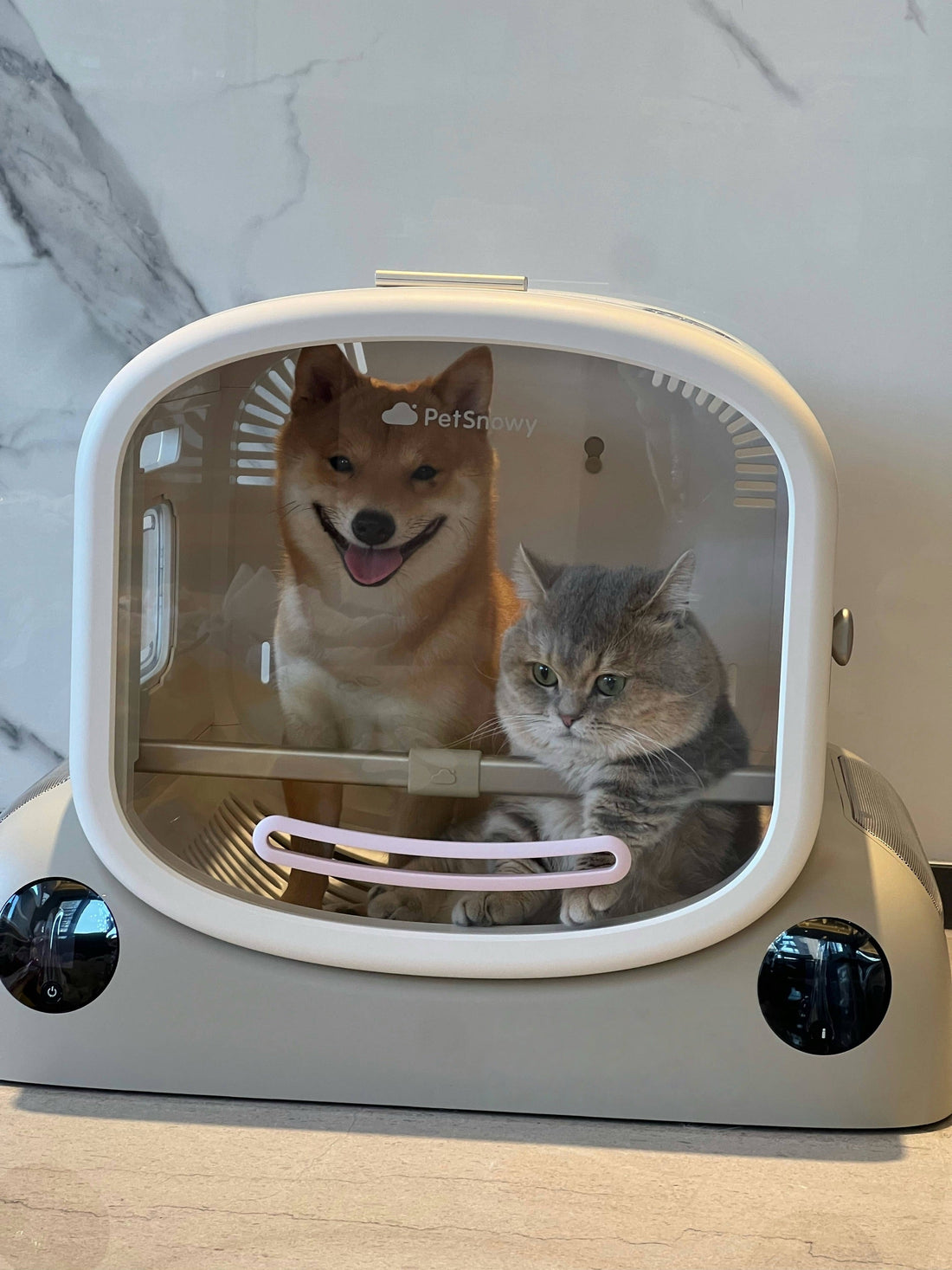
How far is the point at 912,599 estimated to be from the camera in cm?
112

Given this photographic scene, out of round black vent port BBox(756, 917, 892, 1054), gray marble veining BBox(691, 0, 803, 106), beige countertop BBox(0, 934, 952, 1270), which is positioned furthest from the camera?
gray marble veining BBox(691, 0, 803, 106)

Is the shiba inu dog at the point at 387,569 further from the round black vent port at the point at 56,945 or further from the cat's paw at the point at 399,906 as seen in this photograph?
the round black vent port at the point at 56,945

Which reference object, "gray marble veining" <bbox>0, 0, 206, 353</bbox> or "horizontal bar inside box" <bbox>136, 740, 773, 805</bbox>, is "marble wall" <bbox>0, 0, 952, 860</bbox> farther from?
"horizontal bar inside box" <bbox>136, 740, 773, 805</bbox>

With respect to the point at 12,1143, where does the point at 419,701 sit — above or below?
above

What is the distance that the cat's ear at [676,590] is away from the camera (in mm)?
708

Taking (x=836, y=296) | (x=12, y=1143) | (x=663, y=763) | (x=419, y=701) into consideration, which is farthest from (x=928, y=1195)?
(x=836, y=296)

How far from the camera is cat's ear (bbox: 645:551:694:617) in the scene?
708 mm

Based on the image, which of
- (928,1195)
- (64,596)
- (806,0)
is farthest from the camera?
(64,596)

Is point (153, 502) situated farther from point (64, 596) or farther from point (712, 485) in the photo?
point (64, 596)

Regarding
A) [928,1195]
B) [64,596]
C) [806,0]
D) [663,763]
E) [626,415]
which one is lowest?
[928,1195]

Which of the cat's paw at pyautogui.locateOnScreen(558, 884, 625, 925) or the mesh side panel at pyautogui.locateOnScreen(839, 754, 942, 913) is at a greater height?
the mesh side panel at pyautogui.locateOnScreen(839, 754, 942, 913)

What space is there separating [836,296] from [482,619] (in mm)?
604

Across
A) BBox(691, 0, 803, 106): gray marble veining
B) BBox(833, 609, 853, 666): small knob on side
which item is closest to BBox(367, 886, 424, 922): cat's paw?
BBox(833, 609, 853, 666): small knob on side

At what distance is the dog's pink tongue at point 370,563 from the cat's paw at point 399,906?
0.24 m
